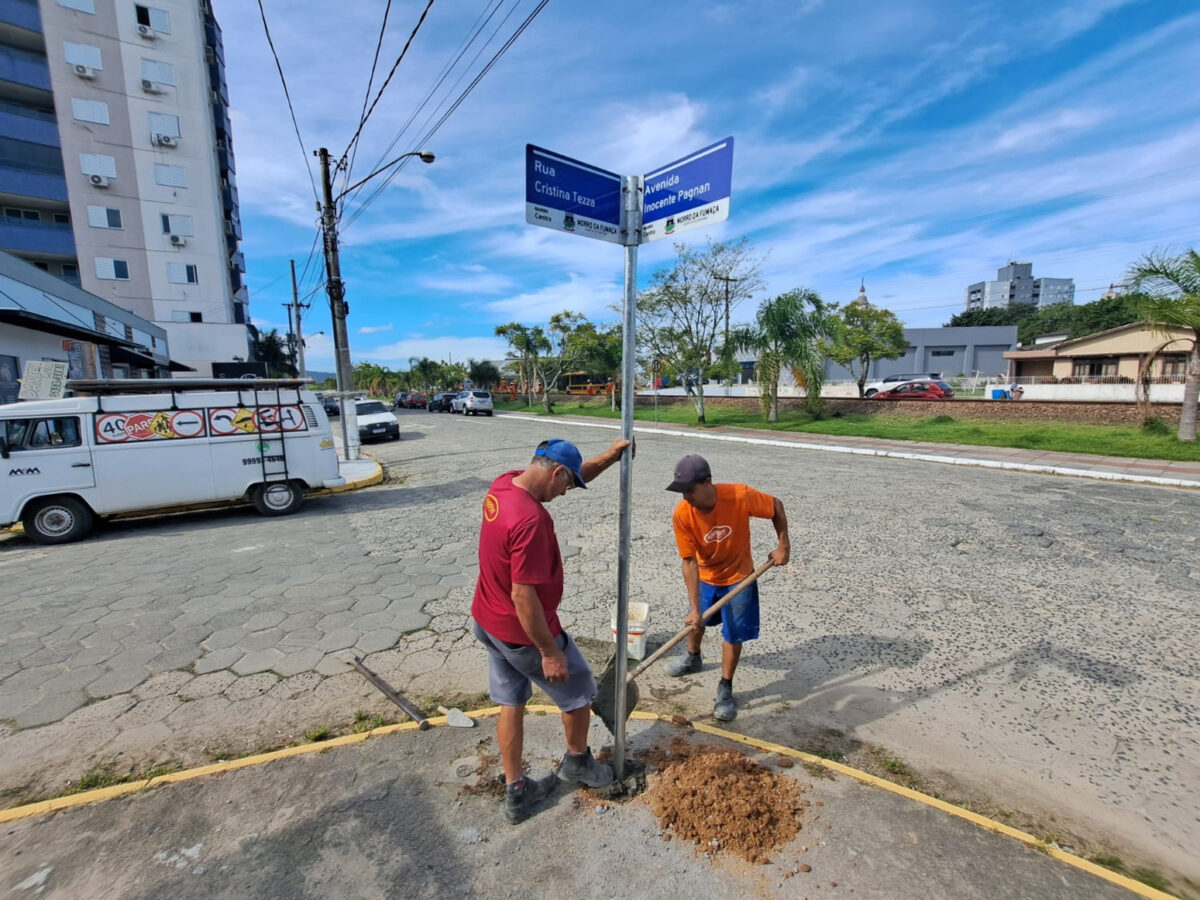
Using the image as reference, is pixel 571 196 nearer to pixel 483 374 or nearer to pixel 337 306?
pixel 337 306

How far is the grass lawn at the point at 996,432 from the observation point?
12180 millimetres

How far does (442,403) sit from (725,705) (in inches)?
1466

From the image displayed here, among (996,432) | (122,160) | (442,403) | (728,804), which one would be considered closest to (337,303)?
(728,804)

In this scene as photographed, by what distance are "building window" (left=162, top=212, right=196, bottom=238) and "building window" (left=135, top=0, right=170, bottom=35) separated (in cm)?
1035

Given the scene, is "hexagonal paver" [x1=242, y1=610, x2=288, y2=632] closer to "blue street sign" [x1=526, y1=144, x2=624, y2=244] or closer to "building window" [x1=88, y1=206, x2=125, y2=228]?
"blue street sign" [x1=526, y1=144, x2=624, y2=244]

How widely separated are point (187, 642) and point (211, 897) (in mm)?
2638

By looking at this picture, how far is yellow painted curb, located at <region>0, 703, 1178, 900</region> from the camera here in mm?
1949

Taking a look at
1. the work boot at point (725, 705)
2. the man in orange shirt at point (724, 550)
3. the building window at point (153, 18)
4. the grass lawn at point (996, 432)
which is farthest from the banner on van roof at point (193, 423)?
the building window at point (153, 18)

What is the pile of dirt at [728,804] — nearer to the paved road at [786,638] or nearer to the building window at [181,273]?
the paved road at [786,638]

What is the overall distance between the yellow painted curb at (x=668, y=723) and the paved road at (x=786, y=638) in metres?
0.18

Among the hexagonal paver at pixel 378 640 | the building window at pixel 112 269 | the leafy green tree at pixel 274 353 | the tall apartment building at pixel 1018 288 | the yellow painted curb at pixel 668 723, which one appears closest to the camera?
the yellow painted curb at pixel 668 723

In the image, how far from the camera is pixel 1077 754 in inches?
103

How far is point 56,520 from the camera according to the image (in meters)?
6.66

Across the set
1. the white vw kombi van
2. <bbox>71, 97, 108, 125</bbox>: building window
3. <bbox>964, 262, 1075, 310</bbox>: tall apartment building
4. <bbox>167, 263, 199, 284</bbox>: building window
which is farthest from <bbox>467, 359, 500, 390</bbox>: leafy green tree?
<bbox>964, 262, 1075, 310</bbox>: tall apartment building
